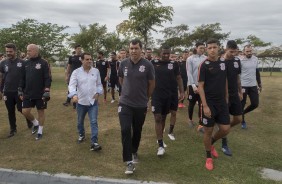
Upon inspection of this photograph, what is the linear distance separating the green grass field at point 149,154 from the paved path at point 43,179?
172mm

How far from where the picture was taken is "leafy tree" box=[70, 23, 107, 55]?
31844mm

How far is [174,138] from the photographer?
7254 mm

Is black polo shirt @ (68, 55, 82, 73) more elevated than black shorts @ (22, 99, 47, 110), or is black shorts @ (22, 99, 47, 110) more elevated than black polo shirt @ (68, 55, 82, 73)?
black polo shirt @ (68, 55, 82, 73)

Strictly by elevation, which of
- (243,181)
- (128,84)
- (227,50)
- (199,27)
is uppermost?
(199,27)

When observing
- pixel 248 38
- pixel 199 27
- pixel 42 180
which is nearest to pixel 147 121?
pixel 42 180

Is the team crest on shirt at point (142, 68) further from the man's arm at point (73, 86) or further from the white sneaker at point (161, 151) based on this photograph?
the white sneaker at point (161, 151)

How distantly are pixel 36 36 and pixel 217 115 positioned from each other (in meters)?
24.0

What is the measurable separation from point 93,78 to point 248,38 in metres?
37.9

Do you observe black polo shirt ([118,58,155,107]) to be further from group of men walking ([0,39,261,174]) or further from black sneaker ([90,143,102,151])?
black sneaker ([90,143,102,151])

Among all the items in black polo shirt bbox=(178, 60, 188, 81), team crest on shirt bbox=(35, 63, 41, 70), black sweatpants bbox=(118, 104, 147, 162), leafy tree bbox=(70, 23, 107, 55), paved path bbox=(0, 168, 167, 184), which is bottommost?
paved path bbox=(0, 168, 167, 184)

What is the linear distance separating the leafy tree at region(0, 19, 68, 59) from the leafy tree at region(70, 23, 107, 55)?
3770 millimetres

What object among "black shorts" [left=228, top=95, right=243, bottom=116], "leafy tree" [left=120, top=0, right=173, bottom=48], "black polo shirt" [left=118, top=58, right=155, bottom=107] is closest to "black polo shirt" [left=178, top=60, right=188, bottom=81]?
"black shorts" [left=228, top=95, right=243, bottom=116]

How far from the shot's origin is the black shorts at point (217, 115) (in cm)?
553

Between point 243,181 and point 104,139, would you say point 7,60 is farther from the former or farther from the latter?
point 243,181
